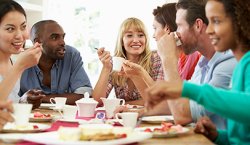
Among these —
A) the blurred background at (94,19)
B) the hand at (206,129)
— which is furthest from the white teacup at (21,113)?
the blurred background at (94,19)

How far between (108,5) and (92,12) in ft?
0.66

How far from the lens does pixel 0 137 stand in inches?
43.1

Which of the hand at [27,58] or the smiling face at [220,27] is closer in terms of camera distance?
the smiling face at [220,27]

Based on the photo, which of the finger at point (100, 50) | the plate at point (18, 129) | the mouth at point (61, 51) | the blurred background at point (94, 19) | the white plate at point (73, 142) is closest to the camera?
the white plate at point (73, 142)

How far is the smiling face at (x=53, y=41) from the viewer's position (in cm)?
267

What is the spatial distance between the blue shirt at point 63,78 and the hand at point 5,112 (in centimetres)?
135

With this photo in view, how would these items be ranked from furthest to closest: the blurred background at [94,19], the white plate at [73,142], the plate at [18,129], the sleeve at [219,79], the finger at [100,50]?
the blurred background at [94,19]
the finger at [100,50]
the sleeve at [219,79]
the plate at [18,129]
the white plate at [73,142]

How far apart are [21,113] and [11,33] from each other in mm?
1002

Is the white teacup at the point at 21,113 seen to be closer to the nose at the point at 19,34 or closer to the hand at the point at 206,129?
the hand at the point at 206,129

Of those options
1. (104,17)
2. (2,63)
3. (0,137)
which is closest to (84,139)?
(0,137)

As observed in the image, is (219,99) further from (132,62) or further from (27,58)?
(132,62)

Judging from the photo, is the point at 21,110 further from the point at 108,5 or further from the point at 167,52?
the point at 108,5

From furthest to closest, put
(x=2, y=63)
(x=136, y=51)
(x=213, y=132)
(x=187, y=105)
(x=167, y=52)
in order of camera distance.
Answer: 1. (x=136, y=51)
2. (x=2, y=63)
3. (x=167, y=52)
4. (x=187, y=105)
5. (x=213, y=132)

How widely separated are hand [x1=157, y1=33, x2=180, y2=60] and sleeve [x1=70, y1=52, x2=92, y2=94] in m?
0.91
